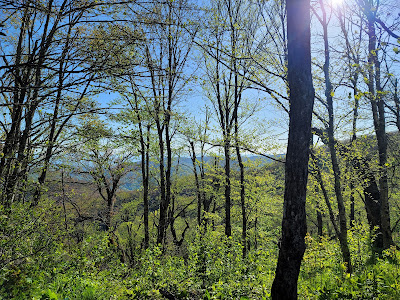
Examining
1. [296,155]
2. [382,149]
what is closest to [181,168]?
[382,149]

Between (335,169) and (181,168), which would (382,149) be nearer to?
(335,169)

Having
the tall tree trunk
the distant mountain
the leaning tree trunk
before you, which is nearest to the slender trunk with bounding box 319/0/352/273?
the tall tree trunk

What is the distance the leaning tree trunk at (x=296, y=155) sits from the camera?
9.87 feet

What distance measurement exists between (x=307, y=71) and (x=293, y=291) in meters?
3.07

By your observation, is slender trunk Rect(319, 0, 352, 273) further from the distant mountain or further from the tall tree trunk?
the distant mountain

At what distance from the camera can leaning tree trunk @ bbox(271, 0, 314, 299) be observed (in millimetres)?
3008

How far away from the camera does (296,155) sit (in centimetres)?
318

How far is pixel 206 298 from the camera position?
11.9ft

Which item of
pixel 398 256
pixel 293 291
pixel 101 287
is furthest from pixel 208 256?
pixel 398 256

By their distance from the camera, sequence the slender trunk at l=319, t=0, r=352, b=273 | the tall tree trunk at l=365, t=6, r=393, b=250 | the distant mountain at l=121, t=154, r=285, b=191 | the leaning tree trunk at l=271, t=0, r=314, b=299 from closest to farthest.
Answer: the leaning tree trunk at l=271, t=0, r=314, b=299
the slender trunk at l=319, t=0, r=352, b=273
the tall tree trunk at l=365, t=6, r=393, b=250
the distant mountain at l=121, t=154, r=285, b=191

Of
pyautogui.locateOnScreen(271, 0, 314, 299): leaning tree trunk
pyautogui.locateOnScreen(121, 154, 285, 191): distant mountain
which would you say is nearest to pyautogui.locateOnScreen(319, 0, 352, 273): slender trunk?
pyautogui.locateOnScreen(271, 0, 314, 299): leaning tree trunk

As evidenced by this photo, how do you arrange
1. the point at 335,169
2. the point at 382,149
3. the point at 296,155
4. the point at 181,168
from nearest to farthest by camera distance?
the point at 296,155 < the point at 335,169 < the point at 382,149 < the point at 181,168

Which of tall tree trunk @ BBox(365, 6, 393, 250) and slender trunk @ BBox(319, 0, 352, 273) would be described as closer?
slender trunk @ BBox(319, 0, 352, 273)

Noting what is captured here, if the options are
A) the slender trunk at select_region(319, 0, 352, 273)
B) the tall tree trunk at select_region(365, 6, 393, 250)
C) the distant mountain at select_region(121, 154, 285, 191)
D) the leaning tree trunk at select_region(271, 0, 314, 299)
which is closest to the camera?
the leaning tree trunk at select_region(271, 0, 314, 299)
